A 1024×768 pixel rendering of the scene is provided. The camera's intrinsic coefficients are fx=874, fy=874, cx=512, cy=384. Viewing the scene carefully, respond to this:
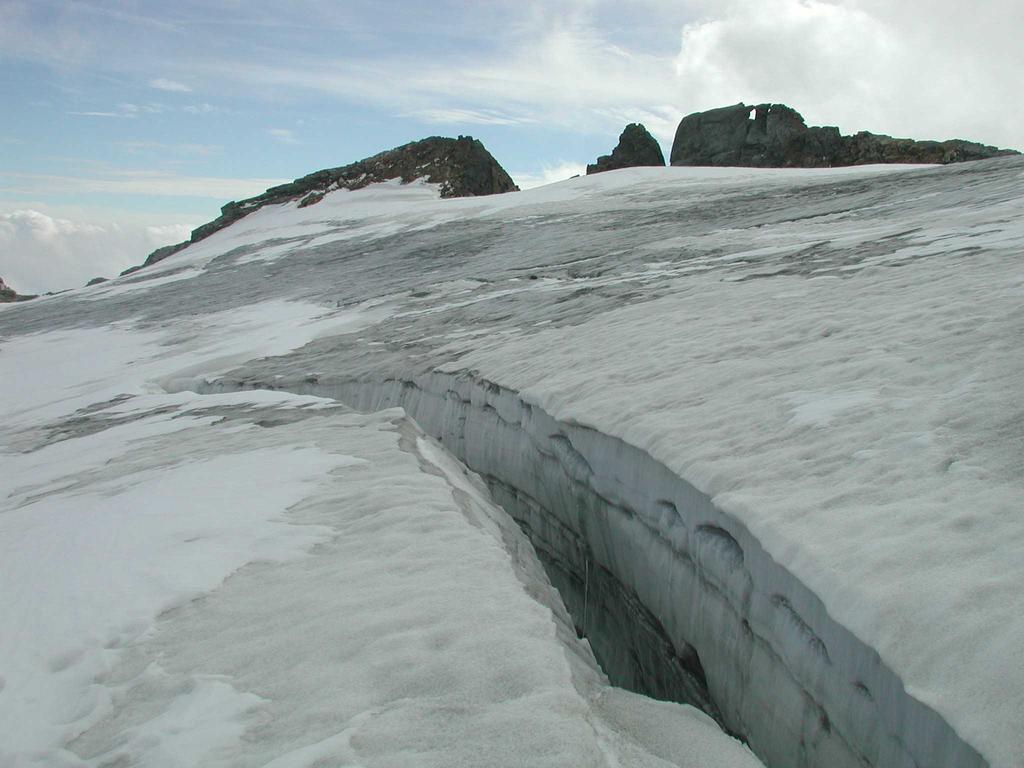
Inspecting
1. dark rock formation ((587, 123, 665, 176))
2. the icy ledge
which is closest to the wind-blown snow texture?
the icy ledge

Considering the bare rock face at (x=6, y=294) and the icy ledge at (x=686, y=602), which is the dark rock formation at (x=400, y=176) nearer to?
the bare rock face at (x=6, y=294)

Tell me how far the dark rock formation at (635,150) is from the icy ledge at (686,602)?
26.5 metres

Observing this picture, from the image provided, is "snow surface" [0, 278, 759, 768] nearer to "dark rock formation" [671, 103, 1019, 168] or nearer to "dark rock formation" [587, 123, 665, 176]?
"dark rock formation" [671, 103, 1019, 168]

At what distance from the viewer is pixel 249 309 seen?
36.0 ft

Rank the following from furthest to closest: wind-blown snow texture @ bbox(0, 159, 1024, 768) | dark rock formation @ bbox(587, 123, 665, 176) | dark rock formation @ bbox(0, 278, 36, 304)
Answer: dark rock formation @ bbox(587, 123, 665, 176), dark rock formation @ bbox(0, 278, 36, 304), wind-blown snow texture @ bbox(0, 159, 1024, 768)

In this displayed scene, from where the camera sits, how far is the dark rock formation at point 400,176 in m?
24.9

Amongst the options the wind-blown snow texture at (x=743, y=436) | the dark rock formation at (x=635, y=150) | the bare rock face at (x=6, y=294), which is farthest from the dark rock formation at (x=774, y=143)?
the bare rock face at (x=6, y=294)

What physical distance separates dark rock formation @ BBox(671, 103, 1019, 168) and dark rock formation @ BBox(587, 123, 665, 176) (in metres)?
1.01

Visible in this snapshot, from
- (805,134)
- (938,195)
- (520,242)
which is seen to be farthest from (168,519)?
(805,134)

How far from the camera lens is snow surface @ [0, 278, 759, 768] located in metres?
2.07

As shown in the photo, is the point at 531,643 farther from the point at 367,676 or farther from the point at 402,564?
the point at 402,564

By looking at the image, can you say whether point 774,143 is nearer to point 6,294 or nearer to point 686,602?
point 6,294

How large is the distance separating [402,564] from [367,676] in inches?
28.3

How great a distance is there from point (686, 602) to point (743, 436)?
0.64 meters
